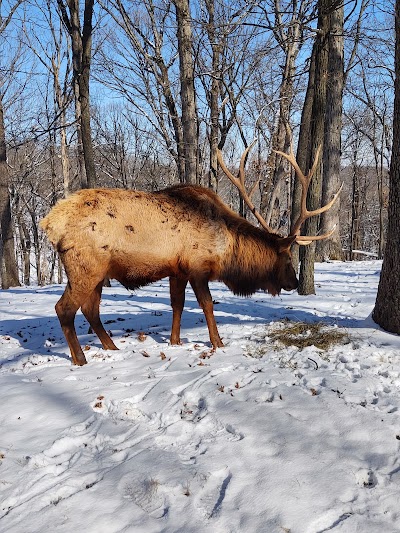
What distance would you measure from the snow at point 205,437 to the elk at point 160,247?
0.66 m

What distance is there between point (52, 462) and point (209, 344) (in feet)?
8.80

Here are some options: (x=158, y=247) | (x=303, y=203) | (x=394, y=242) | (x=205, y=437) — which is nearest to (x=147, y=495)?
(x=205, y=437)

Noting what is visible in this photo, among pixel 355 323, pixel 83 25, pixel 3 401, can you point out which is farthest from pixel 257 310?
pixel 83 25

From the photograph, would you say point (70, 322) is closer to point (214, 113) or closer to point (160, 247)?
point (160, 247)

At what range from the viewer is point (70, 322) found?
16.2ft

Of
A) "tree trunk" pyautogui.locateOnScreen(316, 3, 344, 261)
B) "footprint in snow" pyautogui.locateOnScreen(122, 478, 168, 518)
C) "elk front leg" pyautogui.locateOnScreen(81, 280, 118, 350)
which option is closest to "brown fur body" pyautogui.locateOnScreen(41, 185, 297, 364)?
"elk front leg" pyautogui.locateOnScreen(81, 280, 118, 350)

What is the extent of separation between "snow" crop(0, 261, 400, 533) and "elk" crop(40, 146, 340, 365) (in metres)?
0.66

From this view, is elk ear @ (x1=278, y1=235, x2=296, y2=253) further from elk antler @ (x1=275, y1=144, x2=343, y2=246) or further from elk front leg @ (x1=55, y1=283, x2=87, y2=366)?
elk front leg @ (x1=55, y1=283, x2=87, y2=366)

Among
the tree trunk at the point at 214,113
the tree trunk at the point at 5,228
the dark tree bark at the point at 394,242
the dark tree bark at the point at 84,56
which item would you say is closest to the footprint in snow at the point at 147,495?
the dark tree bark at the point at 394,242

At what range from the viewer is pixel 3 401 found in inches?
145

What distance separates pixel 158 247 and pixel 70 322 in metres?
1.33

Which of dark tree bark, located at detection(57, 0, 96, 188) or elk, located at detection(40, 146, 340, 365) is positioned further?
dark tree bark, located at detection(57, 0, 96, 188)

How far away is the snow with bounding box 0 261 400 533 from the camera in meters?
2.13

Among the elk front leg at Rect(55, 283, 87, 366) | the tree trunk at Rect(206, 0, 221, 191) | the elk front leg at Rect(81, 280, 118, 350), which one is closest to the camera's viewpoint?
the elk front leg at Rect(55, 283, 87, 366)
